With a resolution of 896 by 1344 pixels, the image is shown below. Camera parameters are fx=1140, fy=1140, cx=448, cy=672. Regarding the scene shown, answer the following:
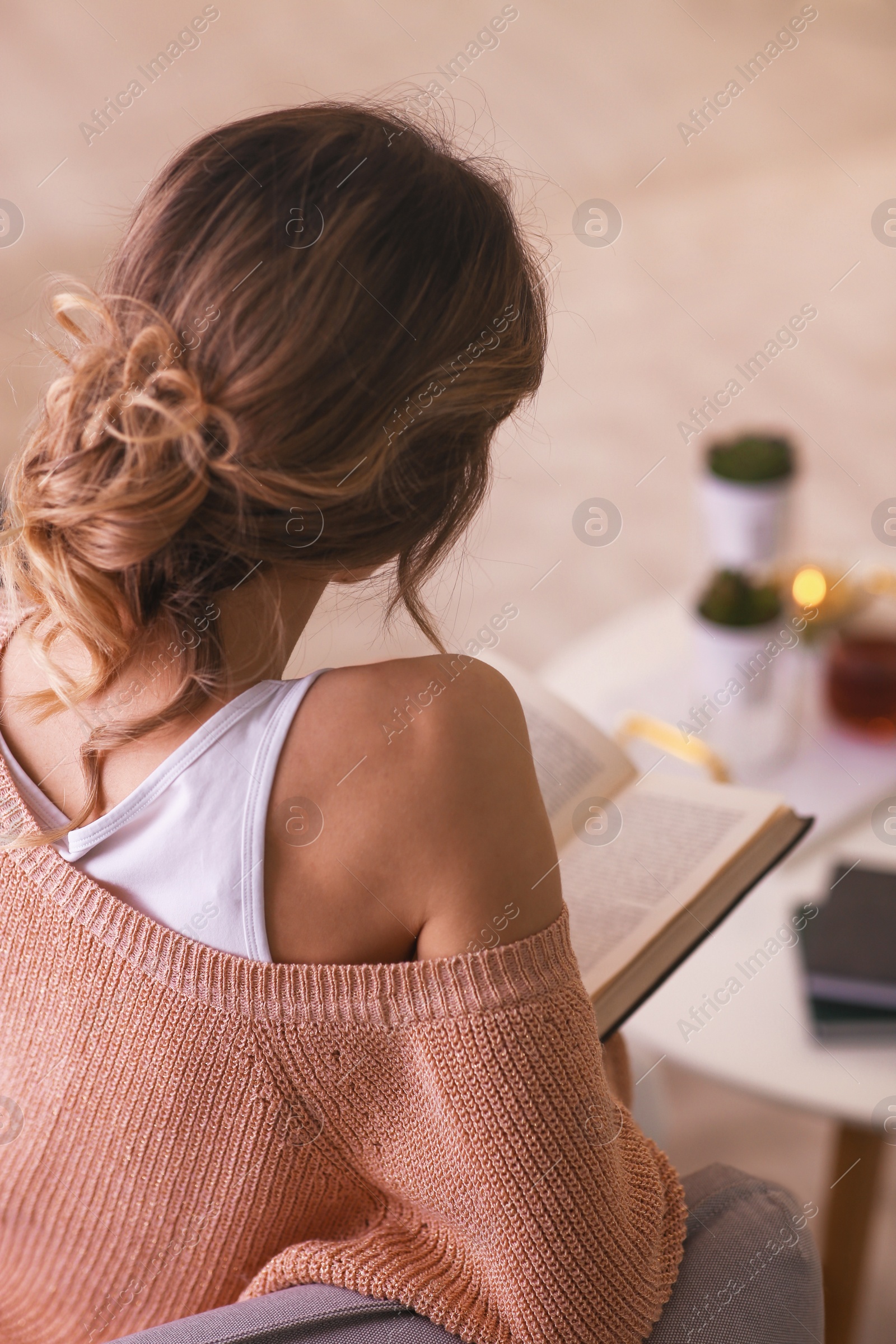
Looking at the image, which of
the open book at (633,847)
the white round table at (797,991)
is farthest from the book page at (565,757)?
the white round table at (797,991)

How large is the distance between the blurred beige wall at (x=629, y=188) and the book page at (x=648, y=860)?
1.09 m

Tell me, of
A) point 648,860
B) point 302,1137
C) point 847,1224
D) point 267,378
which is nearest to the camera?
point 267,378

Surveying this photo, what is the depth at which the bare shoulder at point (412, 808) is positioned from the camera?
46cm

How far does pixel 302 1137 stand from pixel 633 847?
354 mm

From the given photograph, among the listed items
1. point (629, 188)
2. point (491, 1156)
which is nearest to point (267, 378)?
point (491, 1156)

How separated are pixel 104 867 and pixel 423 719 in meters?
0.16

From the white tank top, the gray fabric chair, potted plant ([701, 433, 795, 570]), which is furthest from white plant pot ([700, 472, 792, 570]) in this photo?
the white tank top

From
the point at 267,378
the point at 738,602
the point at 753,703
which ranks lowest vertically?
the point at 753,703

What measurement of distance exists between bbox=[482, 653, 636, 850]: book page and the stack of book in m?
0.19

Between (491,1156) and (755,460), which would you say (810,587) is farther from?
(491,1156)

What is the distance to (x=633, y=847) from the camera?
2.70ft

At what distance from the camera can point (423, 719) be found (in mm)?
465

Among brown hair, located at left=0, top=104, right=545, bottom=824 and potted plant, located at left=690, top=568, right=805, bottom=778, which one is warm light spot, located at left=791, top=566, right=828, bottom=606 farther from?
brown hair, located at left=0, top=104, right=545, bottom=824

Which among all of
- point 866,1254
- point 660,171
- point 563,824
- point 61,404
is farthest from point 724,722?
point 660,171
